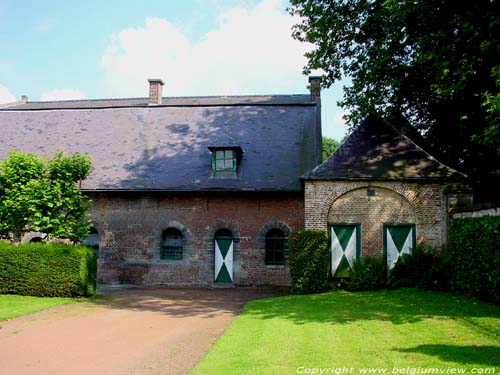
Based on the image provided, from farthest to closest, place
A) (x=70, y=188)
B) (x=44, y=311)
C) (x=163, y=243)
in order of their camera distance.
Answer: (x=163, y=243)
(x=70, y=188)
(x=44, y=311)

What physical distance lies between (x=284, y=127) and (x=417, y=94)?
6.28 m

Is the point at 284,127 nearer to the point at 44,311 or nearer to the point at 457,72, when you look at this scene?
the point at 457,72

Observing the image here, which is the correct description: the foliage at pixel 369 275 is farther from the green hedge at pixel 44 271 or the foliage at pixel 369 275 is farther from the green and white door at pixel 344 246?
the green hedge at pixel 44 271

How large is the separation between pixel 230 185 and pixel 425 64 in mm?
8267

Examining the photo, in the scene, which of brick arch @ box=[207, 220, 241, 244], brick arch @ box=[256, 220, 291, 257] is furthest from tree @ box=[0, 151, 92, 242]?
brick arch @ box=[256, 220, 291, 257]

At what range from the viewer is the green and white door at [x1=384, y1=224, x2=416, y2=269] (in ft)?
51.6

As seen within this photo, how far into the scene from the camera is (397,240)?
15.8 meters

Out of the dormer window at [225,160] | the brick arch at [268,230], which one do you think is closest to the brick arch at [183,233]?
the dormer window at [225,160]

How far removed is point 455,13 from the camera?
13.7m

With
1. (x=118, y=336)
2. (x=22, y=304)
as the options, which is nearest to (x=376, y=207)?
(x=118, y=336)

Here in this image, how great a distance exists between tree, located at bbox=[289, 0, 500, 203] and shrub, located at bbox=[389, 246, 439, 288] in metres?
3.75

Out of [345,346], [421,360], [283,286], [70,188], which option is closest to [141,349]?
[345,346]

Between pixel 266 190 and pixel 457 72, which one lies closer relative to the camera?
pixel 457 72

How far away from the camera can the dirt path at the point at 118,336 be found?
738 cm
